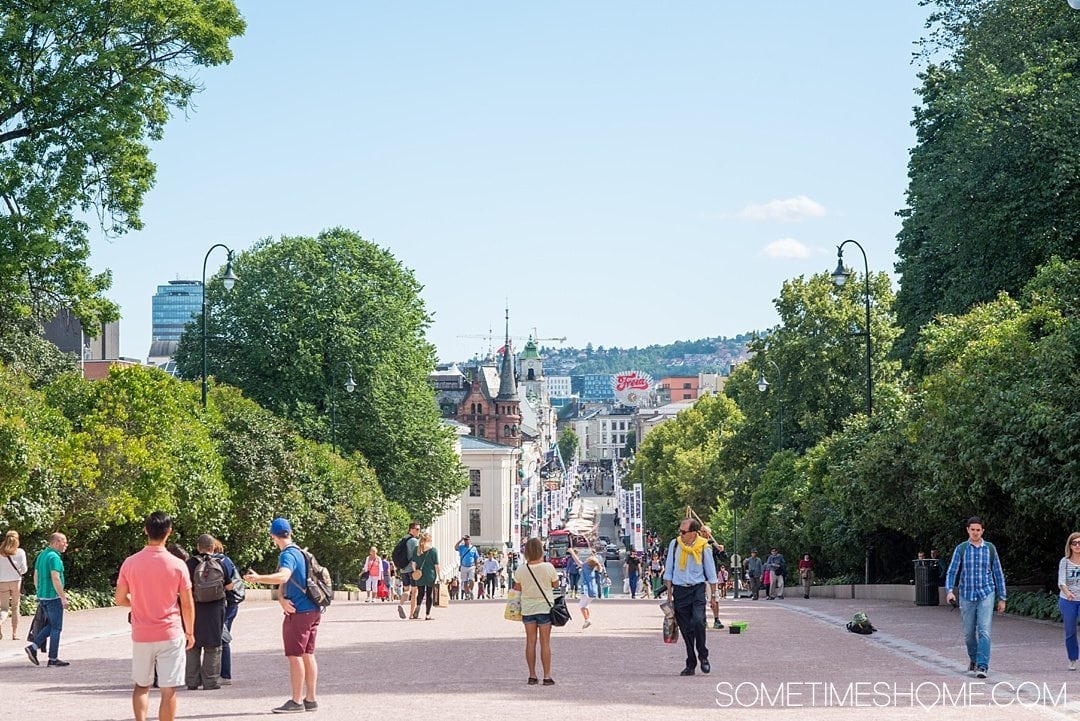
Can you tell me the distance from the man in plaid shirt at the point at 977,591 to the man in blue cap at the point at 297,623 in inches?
273

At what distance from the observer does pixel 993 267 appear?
Result: 130 feet

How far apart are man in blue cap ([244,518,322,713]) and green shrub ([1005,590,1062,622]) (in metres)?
15.3

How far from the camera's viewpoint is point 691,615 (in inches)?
658

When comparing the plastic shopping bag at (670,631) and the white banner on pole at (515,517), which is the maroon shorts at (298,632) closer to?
the plastic shopping bag at (670,631)

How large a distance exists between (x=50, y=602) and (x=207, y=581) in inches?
145

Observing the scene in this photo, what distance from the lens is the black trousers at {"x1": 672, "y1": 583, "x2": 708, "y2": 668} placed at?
16.7 meters


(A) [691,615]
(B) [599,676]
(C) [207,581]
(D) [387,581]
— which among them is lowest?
(D) [387,581]

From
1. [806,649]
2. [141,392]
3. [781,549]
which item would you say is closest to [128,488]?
[141,392]

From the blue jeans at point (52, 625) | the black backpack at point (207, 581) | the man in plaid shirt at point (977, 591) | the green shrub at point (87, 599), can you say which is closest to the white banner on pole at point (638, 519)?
the green shrub at point (87, 599)

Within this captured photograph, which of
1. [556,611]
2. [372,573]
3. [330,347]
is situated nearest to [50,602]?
[556,611]

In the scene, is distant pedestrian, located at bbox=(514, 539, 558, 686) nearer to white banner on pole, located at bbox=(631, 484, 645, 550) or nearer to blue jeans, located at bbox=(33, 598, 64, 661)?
blue jeans, located at bbox=(33, 598, 64, 661)

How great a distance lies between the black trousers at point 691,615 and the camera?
658 inches

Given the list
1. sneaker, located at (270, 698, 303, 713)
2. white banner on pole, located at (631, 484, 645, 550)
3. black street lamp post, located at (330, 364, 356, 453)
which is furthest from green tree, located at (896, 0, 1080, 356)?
white banner on pole, located at (631, 484, 645, 550)

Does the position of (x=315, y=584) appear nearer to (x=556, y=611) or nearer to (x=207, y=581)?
(x=207, y=581)
